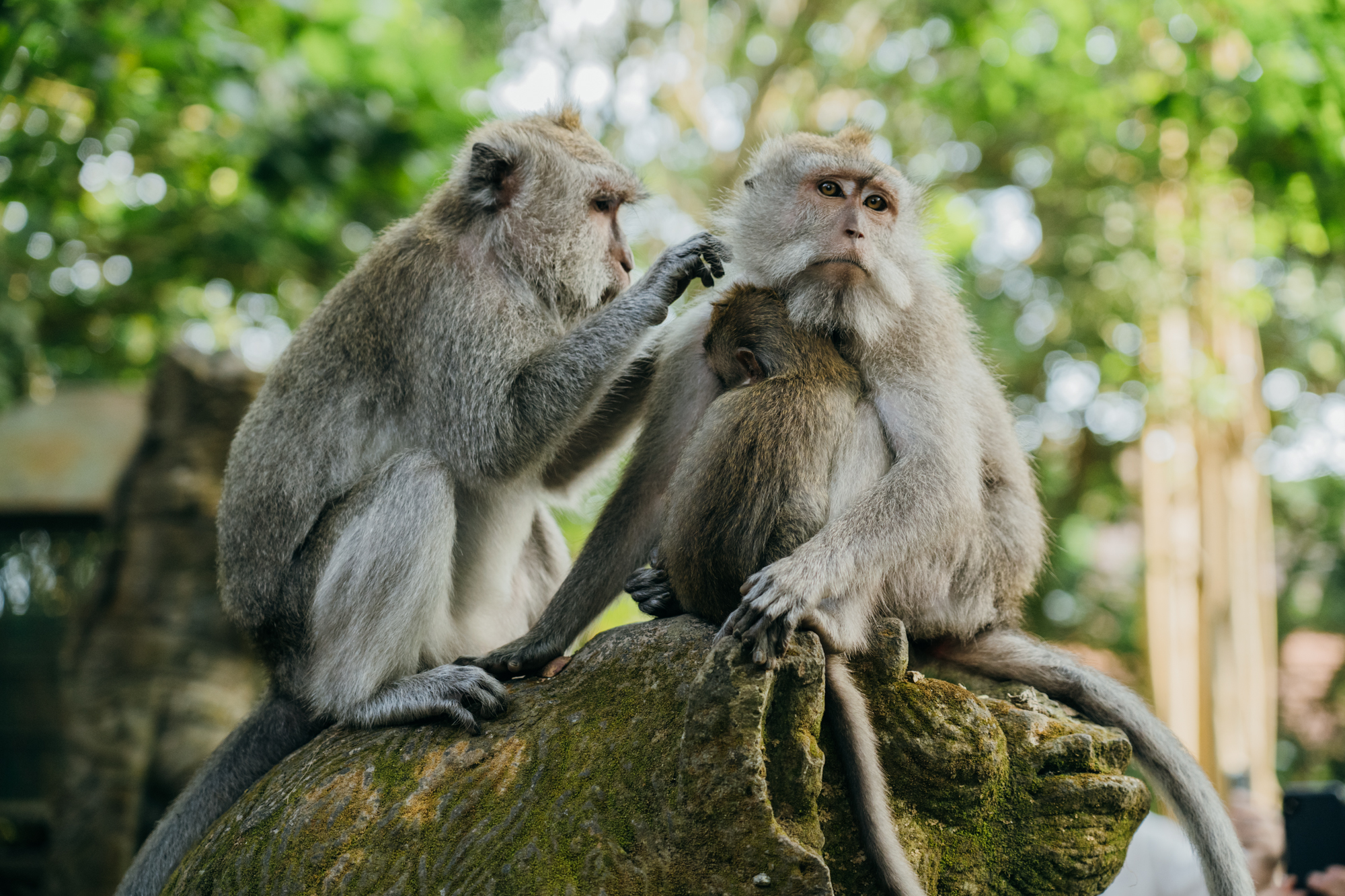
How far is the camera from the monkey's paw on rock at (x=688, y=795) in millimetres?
2922

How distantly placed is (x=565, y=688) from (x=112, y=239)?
758 cm

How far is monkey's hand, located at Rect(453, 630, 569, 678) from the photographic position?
12.9 ft

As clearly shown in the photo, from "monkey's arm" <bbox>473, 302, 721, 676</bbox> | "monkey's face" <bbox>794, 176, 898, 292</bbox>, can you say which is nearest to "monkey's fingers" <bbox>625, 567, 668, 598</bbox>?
"monkey's arm" <bbox>473, 302, 721, 676</bbox>

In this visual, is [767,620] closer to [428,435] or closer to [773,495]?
[773,495]

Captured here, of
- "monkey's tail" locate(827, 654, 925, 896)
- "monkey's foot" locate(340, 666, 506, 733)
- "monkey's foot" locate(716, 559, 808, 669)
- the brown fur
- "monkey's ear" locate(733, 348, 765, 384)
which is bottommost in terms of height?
"monkey's foot" locate(340, 666, 506, 733)

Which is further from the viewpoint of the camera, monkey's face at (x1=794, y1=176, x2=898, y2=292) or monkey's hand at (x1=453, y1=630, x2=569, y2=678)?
monkey's hand at (x1=453, y1=630, x2=569, y2=678)

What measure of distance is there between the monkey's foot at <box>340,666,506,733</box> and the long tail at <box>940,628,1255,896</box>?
1.64 meters

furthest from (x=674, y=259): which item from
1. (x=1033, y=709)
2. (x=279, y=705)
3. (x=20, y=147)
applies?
(x=20, y=147)

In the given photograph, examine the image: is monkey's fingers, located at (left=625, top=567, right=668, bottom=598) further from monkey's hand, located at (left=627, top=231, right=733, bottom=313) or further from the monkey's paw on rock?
monkey's hand, located at (left=627, top=231, right=733, bottom=313)

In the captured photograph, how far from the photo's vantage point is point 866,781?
3.11m

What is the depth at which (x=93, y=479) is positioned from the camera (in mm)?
10086

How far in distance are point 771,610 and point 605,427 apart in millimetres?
1898

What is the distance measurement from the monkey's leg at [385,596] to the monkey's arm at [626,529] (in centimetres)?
28

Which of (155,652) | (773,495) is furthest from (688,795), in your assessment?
(155,652)
